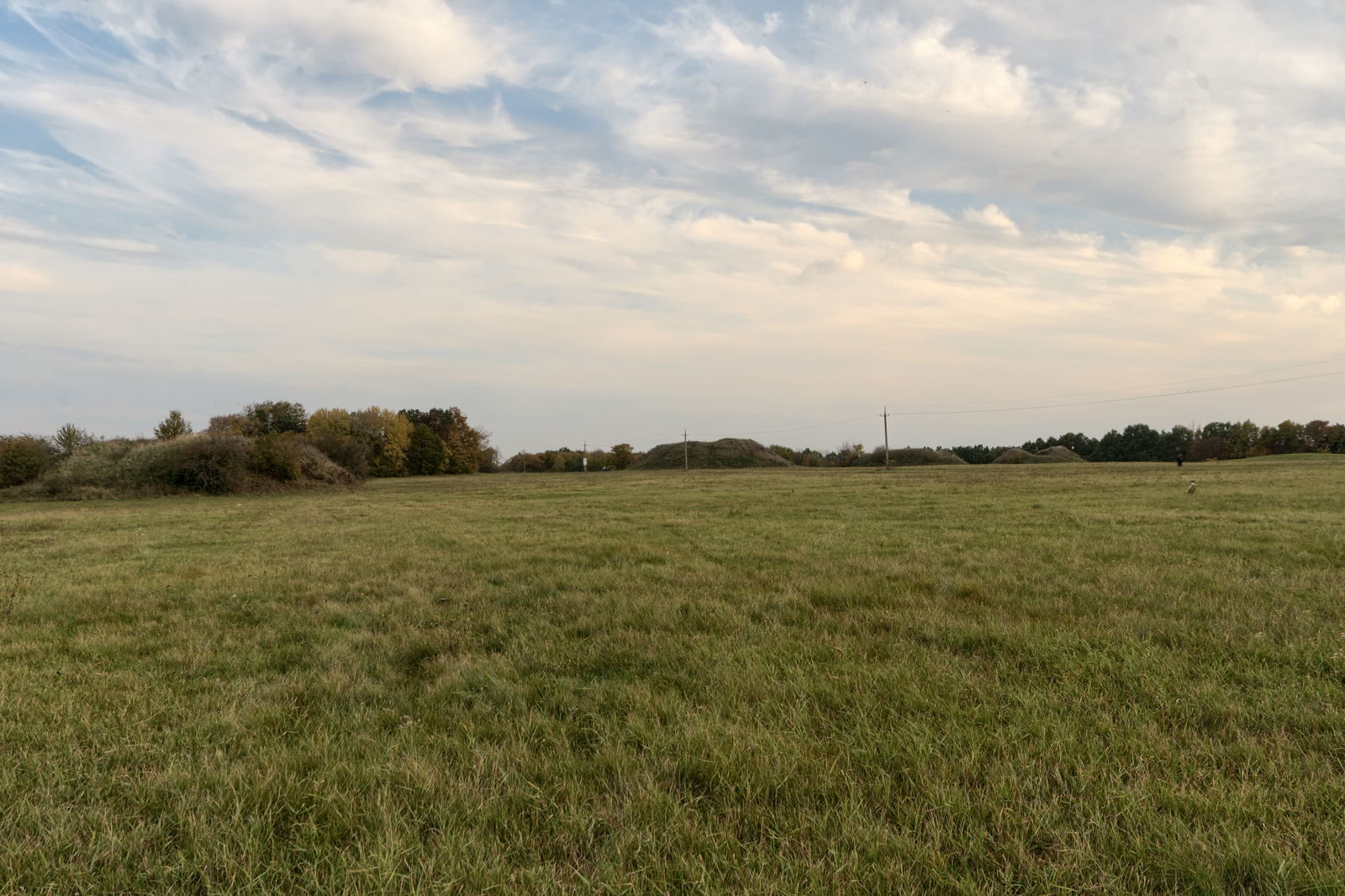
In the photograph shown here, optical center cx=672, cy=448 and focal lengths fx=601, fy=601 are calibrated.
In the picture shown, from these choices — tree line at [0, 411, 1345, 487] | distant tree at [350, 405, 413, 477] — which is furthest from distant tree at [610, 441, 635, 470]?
distant tree at [350, 405, 413, 477]

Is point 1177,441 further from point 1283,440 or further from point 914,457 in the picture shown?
point 914,457

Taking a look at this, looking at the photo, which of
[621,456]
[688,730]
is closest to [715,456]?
[621,456]

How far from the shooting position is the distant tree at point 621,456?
101 m

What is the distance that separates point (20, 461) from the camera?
32.2 metres

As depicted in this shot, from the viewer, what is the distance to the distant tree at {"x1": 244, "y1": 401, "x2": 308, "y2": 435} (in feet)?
262

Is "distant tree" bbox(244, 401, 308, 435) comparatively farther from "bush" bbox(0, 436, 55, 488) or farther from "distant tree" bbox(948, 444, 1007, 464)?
"distant tree" bbox(948, 444, 1007, 464)

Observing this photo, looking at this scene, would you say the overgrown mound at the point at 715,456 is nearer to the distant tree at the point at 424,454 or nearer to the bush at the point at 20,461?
the distant tree at the point at 424,454

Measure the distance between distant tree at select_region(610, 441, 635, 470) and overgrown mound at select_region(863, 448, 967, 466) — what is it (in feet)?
125

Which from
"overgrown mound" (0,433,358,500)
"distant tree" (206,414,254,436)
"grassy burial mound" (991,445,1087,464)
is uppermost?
"distant tree" (206,414,254,436)

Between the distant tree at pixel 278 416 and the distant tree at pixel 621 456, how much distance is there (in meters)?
44.6

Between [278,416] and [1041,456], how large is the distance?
114m

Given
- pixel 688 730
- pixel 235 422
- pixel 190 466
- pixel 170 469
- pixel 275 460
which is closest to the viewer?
pixel 688 730

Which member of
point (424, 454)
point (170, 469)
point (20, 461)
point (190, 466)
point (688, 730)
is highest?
point (424, 454)

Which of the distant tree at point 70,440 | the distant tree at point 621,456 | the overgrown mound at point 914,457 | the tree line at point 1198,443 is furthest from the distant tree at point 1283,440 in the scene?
the distant tree at point 70,440
